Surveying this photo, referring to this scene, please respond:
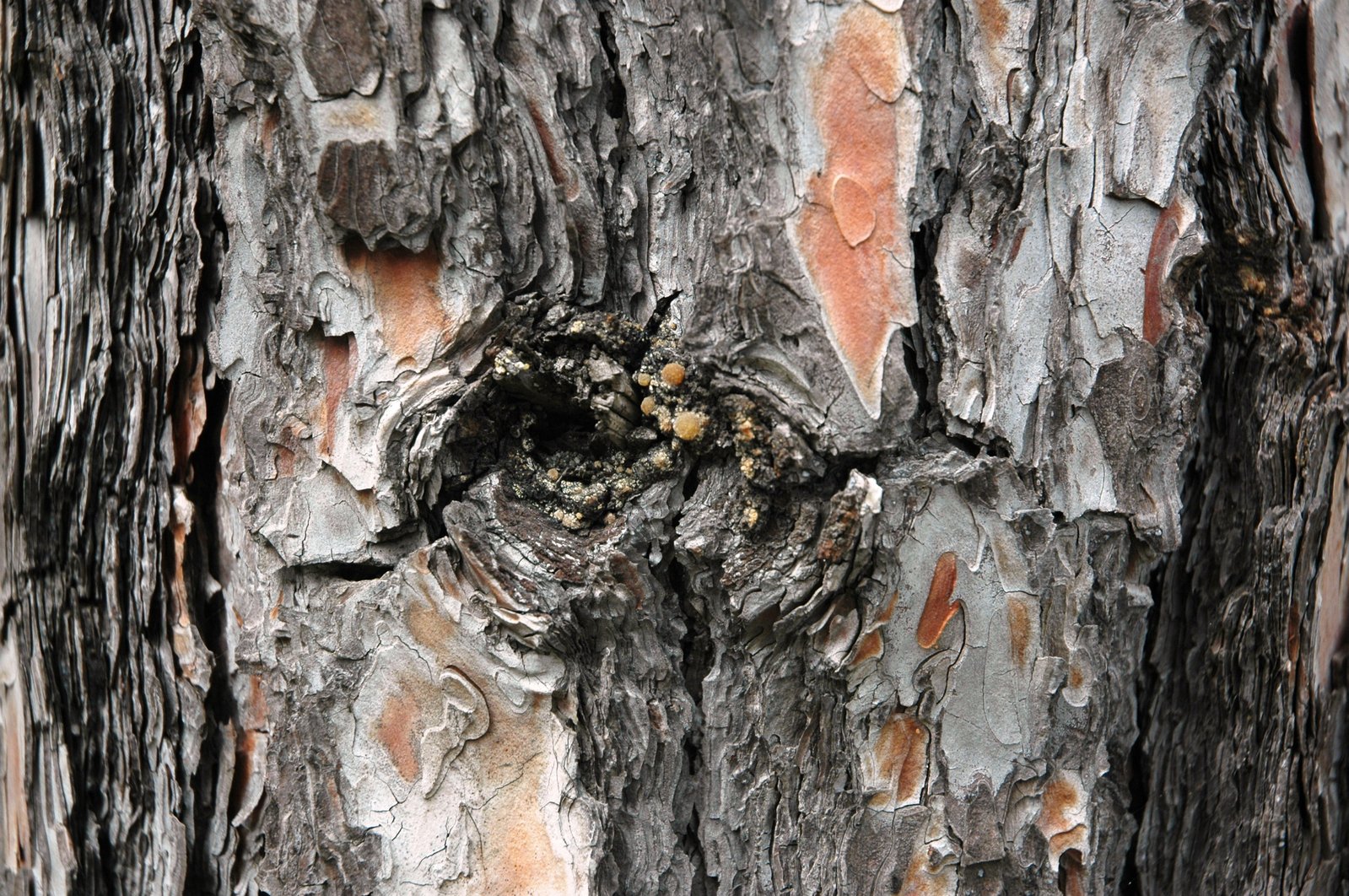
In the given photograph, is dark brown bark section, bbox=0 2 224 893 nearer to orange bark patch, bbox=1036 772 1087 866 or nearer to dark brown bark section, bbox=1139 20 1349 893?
orange bark patch, bbox=1036 772 1087 866

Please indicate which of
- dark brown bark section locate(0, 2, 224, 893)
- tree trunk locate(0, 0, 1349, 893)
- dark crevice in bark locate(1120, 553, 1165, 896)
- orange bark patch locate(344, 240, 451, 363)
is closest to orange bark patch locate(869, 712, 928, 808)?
tree trunk locate(0, 0, 1349, 893)

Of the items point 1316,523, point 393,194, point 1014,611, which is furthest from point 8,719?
point 1316,523

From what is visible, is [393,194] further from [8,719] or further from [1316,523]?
[1316,523]

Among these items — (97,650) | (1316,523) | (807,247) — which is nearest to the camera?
(807,247)

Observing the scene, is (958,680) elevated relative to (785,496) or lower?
lower

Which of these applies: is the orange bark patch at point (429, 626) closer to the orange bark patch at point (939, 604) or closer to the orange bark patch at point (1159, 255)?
the orange bark patch at point (939, 604)

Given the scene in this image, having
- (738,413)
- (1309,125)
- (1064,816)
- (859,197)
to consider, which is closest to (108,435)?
(738,413)
